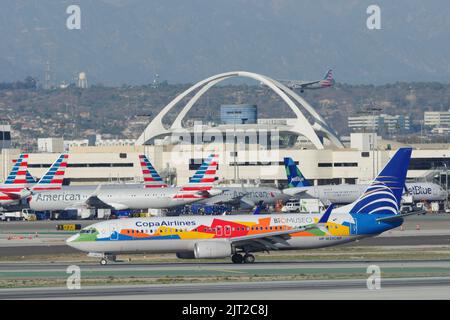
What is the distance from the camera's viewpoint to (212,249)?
74.6 meters

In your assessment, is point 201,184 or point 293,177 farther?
point 293,177

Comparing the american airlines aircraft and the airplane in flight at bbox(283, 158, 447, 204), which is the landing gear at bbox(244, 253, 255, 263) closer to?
the american airlines aircraft

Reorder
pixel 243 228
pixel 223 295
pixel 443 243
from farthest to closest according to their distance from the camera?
pixel 443 243 < pixel 243 228 < pixel 223 295

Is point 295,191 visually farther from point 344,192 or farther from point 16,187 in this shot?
point 16,187

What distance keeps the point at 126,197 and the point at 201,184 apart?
9.78m

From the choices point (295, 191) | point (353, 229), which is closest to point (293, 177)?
point (295, 191)

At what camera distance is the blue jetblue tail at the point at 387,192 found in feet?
263

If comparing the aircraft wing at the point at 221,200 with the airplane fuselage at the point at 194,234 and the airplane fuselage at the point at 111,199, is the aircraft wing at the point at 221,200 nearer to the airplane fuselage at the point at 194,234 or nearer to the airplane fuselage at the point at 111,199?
the airplane fuselage at the point at 111,199

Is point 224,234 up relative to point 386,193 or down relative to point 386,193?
down

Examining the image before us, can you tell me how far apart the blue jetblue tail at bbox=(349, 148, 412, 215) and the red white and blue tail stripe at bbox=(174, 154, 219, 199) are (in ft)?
229

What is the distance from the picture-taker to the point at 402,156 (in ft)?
268
